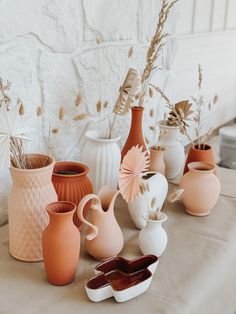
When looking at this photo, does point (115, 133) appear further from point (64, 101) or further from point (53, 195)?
point (53, 195)

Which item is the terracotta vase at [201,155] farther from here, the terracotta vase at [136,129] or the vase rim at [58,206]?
the vase rim at [58,206]

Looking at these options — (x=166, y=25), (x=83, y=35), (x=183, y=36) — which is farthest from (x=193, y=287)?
(x=183, y=36)

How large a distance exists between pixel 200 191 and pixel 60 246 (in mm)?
512

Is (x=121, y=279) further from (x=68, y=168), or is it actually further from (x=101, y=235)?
(x=68, y=168)

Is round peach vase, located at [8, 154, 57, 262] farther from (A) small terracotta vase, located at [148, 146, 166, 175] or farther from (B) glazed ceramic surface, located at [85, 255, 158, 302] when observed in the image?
(A) small terracotta vase, located at [148, 146, 166, 175]

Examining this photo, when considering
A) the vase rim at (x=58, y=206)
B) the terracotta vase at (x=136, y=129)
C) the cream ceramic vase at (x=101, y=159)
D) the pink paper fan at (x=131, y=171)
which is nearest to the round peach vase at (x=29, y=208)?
the vase rim at (x=58, y=206)

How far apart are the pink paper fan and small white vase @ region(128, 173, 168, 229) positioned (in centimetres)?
9

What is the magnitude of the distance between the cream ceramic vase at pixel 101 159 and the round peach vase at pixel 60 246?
0.36 m

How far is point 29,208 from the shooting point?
3.41 feet

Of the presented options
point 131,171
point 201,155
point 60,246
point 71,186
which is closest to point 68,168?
point 71,186

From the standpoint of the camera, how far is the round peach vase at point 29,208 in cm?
103

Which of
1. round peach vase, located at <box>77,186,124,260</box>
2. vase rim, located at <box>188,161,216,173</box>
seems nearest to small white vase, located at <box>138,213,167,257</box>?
round peach vase, located at <box>77,186,124,260</box>

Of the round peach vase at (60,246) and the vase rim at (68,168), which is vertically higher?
the vase rim at (68,168)

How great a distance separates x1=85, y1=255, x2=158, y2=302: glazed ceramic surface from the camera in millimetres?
919
